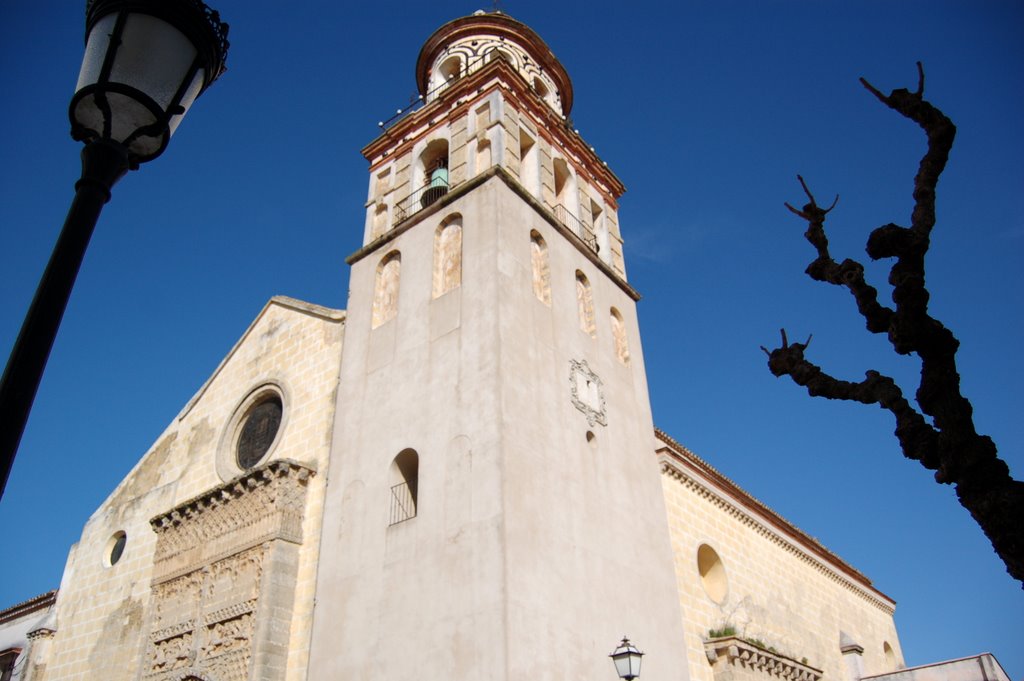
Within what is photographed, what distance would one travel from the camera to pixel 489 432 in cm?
984

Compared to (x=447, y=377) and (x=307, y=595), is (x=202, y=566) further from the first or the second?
(x=447, y=377)

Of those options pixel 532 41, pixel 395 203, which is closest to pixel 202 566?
pixel 395 203

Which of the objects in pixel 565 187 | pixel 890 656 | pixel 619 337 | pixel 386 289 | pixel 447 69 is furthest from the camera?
pixel 890 656

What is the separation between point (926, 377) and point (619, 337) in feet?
33.6

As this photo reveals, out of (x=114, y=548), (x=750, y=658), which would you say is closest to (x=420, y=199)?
(x=114, y=548)

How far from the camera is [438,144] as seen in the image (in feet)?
51.7

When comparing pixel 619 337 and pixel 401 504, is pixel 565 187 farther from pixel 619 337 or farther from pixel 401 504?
pixel 401 504

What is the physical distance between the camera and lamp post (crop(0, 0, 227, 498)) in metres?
2.63

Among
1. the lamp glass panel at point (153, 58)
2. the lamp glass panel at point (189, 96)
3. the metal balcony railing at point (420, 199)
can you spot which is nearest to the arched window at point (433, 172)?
the metal balcony railing at point (420, 199)

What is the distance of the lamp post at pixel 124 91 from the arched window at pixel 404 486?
795cm

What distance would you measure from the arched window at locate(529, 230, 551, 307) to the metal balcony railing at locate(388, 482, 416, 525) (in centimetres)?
374

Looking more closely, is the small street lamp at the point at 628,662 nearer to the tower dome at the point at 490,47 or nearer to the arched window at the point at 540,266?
the arched window at the point at 540,266

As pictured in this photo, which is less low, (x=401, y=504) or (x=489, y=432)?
(x=489, y=432)

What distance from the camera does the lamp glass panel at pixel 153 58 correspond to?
8.96 ft
